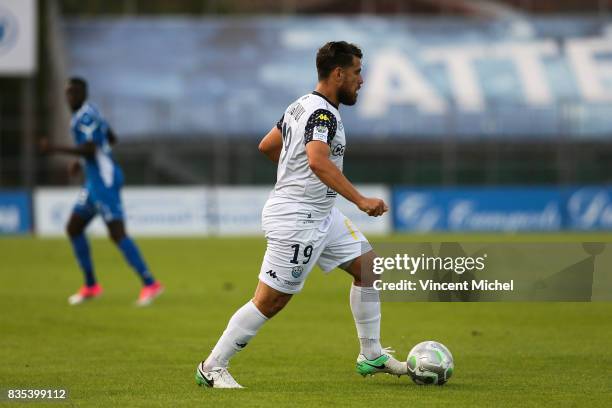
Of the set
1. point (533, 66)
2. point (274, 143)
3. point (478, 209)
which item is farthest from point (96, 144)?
point (533, 66)

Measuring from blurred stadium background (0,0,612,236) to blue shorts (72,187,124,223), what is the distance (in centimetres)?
1550

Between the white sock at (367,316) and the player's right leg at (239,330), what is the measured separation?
0.58m

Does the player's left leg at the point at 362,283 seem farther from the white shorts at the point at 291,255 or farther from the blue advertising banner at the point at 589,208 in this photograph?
the blue advertising banner at the point at 589,208

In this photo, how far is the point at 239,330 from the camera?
777cm

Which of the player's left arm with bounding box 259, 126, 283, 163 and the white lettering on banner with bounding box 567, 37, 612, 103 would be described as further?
the white lettering on banner with bounding box 567, 37, 612, 103

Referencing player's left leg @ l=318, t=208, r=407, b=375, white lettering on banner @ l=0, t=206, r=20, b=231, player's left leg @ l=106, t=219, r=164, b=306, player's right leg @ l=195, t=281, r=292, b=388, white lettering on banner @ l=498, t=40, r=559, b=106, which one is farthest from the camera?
white lettering on banner @ l=498, t=40, r=559, b=106

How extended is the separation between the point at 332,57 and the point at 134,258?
7082 millimetres

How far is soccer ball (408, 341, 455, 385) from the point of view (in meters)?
8.04

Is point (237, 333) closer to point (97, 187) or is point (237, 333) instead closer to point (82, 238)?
point (97, 187)

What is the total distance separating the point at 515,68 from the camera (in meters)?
43.9

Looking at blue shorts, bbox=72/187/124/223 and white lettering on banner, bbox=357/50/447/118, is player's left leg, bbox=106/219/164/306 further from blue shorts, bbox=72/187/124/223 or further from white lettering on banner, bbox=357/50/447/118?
white lettering on banner, bbox=357/50/447/118

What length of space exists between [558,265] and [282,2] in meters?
39.6

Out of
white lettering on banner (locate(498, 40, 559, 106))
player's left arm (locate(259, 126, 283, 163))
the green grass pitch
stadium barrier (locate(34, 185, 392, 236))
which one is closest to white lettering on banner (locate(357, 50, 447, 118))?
white lettering on banner (locate(498, 40, 559, 106))

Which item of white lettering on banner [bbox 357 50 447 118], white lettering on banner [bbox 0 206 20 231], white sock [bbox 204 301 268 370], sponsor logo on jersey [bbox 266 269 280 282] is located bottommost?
white lettering on banner [bbox 0 206 20 231]
